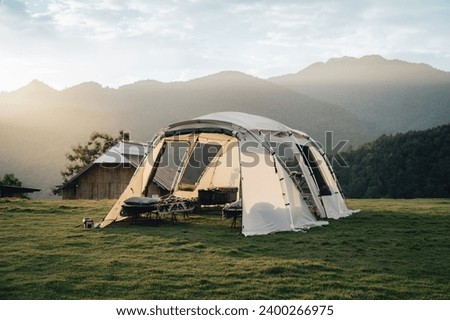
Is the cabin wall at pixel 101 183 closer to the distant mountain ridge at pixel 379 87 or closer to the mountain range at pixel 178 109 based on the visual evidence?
the mountain range at pixel 178 109

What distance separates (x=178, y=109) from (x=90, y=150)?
1035 cm

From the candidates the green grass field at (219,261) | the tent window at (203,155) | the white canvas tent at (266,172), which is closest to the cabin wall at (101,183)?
the tent window at (203,155)

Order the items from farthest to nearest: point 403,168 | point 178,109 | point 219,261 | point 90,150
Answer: point 178,109
point 90,150
point 403,168
point 219,261

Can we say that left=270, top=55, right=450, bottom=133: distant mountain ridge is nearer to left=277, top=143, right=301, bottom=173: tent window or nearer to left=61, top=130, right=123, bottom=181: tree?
left=61, top=130, right=123, bottom=181: tree

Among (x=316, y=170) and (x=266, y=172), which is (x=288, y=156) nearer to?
(x=316, y=170)

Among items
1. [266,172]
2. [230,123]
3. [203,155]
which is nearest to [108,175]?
[203,155]

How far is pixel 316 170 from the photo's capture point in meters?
13.9

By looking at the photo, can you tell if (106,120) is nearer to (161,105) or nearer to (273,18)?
(161,105)

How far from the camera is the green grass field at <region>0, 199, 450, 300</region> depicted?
20.3 feet

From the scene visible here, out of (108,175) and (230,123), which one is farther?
(108,175)

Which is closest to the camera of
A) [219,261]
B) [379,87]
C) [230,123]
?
[219,261]

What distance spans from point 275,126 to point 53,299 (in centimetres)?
866

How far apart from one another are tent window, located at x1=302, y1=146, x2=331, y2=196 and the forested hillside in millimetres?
16444

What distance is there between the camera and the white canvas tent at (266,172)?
37.0 ft
